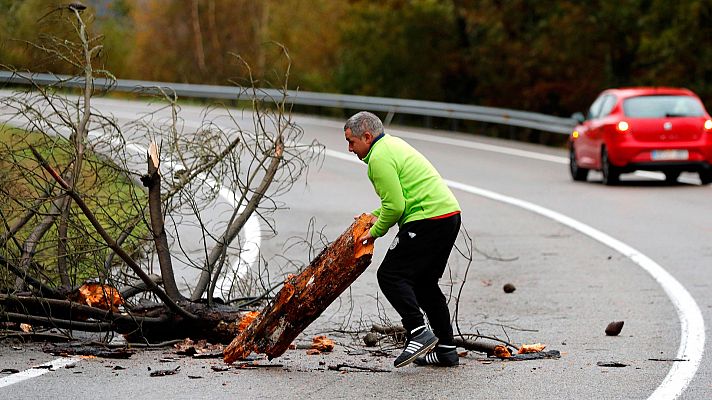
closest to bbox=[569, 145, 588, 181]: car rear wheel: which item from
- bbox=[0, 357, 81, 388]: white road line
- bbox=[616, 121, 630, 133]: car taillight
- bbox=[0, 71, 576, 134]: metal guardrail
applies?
bbox=[616, 121, 630, 133]: car taillight

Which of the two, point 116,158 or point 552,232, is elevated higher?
point 116,158

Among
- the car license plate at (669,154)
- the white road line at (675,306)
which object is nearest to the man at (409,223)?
the white road line at (675,306)

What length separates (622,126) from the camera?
73.7ft

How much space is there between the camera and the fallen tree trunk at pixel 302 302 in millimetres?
8344

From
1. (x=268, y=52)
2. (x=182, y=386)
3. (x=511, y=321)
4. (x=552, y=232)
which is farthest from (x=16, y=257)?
(x=268, y=52)

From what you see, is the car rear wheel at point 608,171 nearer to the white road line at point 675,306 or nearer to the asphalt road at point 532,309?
the asphalt road at point 532,309

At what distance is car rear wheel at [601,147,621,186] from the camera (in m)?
22.5

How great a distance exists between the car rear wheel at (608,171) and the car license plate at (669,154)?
2.12 ft

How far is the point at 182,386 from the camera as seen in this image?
299 inches

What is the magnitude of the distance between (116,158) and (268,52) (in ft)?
184

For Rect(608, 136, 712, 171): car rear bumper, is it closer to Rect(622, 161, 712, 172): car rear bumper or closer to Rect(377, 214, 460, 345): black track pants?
Rect(622, 161, 712, 172): car rear bumper

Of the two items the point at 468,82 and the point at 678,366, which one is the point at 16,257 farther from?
the point at 468,82

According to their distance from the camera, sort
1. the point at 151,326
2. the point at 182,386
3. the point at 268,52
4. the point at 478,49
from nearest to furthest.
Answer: the point at 182,386
the point at 151,326
the point at 478,49
the point at 268,52

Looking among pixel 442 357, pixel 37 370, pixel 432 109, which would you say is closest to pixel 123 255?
pixel 37 370
